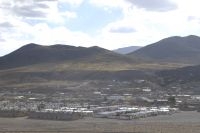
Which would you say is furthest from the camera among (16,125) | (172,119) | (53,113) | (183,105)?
(183,105)

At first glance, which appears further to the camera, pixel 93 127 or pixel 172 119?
pixel 172 119

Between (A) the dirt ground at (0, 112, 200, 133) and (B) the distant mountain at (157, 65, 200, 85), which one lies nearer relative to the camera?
(A) the dirt ground at (0, 112, 200, 133)

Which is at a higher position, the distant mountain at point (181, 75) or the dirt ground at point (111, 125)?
the distant mountain at point (181, 75)

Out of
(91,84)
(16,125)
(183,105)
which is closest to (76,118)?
(16,125)

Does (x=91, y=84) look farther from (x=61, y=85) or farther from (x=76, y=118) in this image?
(x=76, y=118)

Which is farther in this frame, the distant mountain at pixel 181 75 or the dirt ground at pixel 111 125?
the distant mountain at pixel 181 75

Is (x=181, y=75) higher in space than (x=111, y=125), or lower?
higher

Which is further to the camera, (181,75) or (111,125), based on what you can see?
(181,75)

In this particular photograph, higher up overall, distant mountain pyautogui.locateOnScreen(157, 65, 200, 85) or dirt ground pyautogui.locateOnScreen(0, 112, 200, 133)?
distant mountain pyautogui.locateOnScreen(157, 65, 200, 85)
